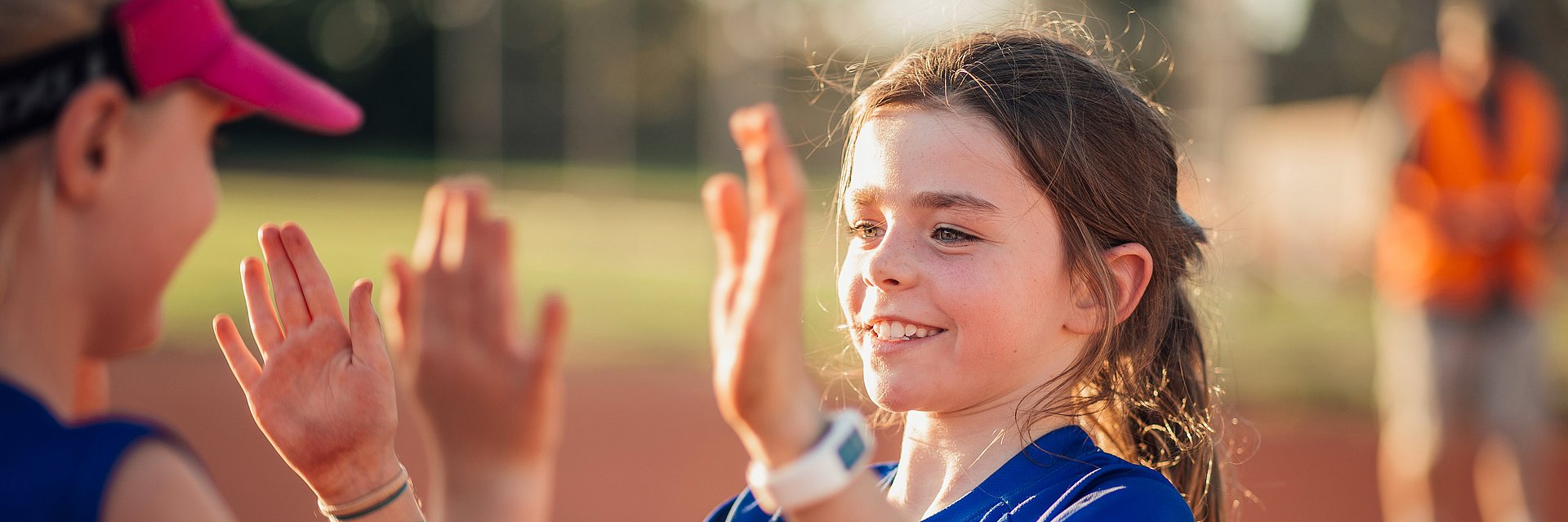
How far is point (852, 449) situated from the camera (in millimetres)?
1330

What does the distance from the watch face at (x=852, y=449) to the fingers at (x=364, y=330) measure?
56cm

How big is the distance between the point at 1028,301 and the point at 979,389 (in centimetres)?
13

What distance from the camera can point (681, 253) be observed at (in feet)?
61.4

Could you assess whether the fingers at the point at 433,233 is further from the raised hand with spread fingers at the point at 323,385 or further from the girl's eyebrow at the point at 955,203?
the girl's eyebrow at the point at 955,203

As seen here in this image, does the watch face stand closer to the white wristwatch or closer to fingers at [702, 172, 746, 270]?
the white wristwatch

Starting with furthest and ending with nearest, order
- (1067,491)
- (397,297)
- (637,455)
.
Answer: (637,455) < (397,297) < (1067,491)

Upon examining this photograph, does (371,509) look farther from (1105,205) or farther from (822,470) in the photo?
(1105,205)

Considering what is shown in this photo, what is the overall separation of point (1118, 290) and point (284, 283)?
42.9 inches

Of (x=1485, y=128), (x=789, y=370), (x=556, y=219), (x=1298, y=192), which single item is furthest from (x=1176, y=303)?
(x=556, y=219)

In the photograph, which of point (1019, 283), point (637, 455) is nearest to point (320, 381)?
point (1019, 283)

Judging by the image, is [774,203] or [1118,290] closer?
[774,203]

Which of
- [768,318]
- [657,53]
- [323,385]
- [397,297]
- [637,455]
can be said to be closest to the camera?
[768,318]

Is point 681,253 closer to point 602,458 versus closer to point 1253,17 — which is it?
point 1253,17

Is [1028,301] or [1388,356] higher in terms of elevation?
[1028,301]
